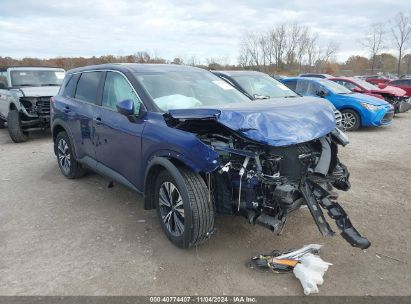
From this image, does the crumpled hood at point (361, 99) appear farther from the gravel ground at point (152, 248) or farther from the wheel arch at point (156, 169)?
the wheel arch at point (156, 169)

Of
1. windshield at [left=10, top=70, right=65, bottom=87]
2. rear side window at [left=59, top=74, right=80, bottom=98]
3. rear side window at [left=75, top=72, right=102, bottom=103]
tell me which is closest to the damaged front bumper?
rear side window at [left=75, top=72, right=102, bottom=103]

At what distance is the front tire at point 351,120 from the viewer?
1065 centimetres

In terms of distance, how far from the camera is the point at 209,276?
333 cm

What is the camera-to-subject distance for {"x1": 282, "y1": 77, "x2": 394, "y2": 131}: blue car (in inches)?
413

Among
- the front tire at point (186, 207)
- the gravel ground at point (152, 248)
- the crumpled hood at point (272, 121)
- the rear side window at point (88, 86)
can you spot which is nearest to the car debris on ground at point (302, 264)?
the gravel ground at point (152, 248)

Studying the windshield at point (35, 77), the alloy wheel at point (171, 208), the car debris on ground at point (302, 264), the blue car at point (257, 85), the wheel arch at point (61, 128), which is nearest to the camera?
the car debris on ground at point (302, 264)

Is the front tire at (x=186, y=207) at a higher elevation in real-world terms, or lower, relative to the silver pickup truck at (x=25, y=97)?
lower

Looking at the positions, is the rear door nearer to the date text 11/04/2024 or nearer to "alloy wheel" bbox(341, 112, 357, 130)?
the date text 11/04/2024

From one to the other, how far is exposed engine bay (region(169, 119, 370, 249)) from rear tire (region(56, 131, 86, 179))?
9.39 feet

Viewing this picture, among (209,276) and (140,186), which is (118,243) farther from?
(209,276)

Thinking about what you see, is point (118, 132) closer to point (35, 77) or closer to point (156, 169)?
point (156, 169)

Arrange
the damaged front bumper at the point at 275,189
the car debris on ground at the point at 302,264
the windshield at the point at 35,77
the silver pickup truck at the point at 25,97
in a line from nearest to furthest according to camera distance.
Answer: the car debris on ground at the point at 302,264
the damaged front bumper at the point at 275,189
the silver pickup truck at the point at 25,97
the windshield at the point at 35,77

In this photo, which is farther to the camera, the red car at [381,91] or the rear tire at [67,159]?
the red car at [381,91]

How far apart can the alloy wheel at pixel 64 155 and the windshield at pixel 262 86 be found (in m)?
4.00
